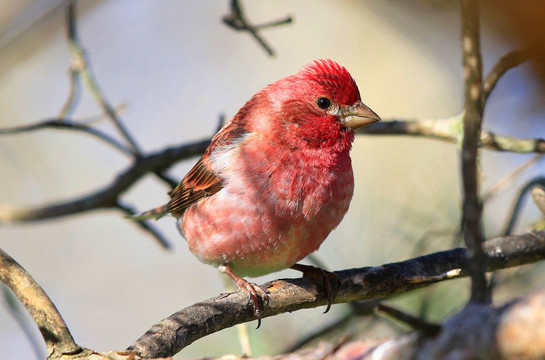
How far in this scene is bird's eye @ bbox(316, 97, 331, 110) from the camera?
4.88 metres

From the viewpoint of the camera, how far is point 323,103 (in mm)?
4891

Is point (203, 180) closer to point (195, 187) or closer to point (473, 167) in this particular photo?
point (195, 187)

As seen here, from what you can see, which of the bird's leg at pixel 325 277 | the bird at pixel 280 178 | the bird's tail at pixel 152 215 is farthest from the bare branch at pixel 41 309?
the bird's tail at pixel 152 215

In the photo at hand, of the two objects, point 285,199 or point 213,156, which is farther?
point 213,156

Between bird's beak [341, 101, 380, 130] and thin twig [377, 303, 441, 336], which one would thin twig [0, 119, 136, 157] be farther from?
thin twig [377, 303, 441, 336]

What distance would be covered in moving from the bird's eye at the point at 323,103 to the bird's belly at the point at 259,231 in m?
Result: 0.67

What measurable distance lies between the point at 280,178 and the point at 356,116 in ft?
2.65

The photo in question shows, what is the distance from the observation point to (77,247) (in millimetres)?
10008

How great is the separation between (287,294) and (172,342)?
1.14 m

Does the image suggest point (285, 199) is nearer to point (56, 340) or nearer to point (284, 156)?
point (284, 156)

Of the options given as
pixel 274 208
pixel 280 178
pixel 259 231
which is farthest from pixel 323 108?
pixel 259 231

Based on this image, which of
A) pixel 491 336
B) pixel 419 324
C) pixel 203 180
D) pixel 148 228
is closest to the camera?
pixel 491 336

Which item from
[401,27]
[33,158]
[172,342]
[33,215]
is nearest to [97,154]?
[33,158]

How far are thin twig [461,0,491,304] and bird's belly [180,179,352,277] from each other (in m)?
1.80
